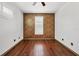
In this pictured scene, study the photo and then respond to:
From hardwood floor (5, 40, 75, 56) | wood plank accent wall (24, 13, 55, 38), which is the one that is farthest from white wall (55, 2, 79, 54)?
wood plank accent wall (24, 13, 55, 38)

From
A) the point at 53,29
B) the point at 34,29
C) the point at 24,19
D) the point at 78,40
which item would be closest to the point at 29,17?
the point at 24,19

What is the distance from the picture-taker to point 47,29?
7707mm

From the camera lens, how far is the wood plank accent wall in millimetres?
7605

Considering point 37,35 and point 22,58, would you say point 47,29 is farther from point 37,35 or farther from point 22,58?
point 22,58

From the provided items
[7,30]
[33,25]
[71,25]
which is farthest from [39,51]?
[33,25]

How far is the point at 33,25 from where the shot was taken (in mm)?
7676

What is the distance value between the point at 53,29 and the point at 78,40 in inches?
180

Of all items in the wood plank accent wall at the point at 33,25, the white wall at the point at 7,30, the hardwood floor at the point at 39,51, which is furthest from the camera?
the wood plank accent wall at the point at 33,25

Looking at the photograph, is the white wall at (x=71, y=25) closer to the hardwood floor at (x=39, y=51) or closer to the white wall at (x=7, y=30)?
the hardwood floor at (x=39, y=51)

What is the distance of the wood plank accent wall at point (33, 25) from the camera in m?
7.61

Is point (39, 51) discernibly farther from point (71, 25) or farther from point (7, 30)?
point (71, 25)

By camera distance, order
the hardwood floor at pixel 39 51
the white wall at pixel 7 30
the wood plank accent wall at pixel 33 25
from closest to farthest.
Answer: the white wall at pixel 7 30 → the hardwood floor at pixel 39 51 → the wood plank accent wall at pixel 33 25

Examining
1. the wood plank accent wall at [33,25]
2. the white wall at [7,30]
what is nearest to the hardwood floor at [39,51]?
the white wall at [7,30]

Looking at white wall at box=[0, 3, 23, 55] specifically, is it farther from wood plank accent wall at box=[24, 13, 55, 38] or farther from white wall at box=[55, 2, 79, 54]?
wood plank accent wall at box=[24, 13, 55, 38]
